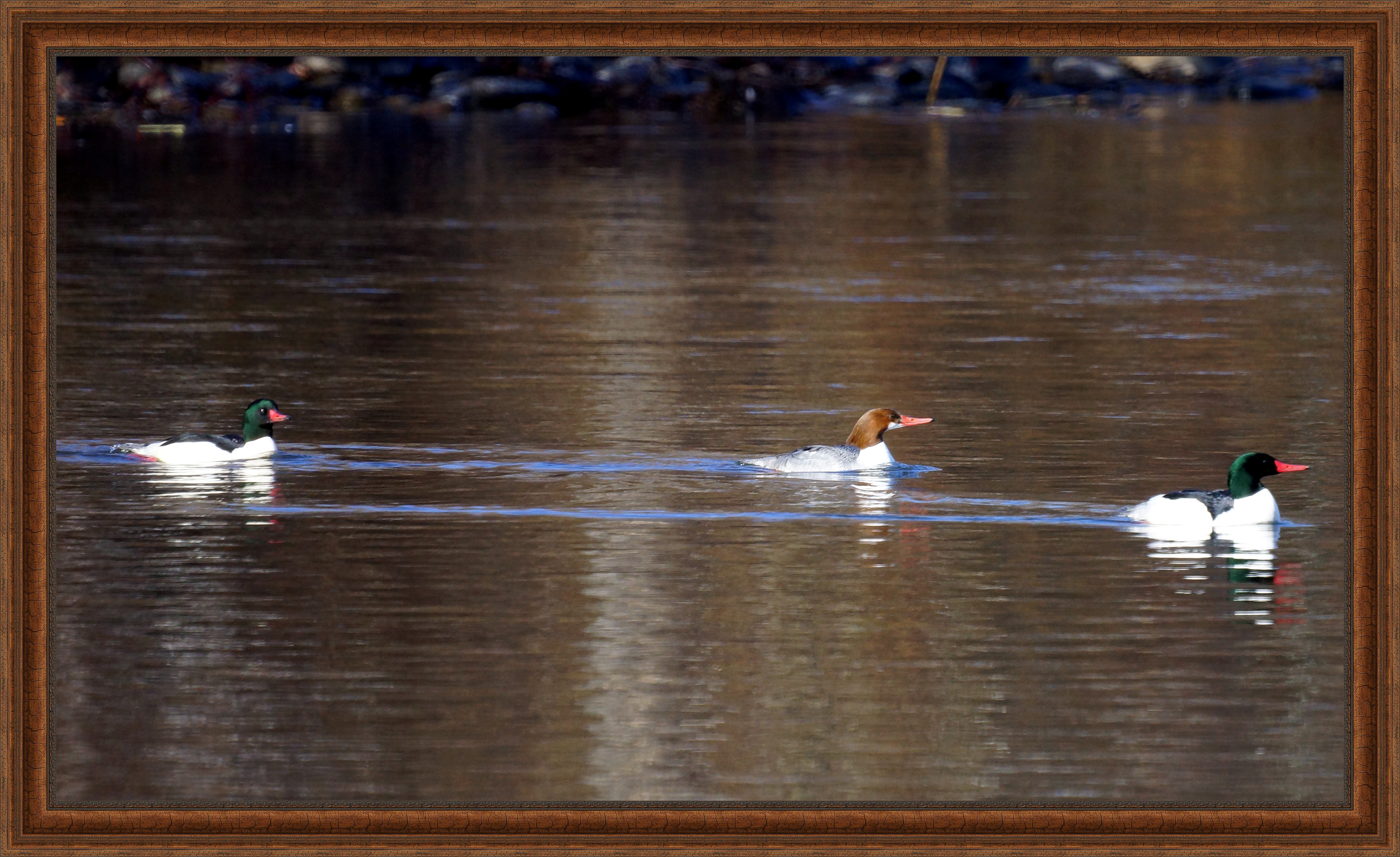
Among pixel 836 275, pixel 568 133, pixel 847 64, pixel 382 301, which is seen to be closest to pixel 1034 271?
pixel 836 275

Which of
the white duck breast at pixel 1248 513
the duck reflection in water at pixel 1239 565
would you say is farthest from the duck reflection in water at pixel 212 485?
the white duck breast at pixel 1248 513

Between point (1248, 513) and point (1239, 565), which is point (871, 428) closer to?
point (1248, 513)

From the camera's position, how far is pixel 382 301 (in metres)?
27.4

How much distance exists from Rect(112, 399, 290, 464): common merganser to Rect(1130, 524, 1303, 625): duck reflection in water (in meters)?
6.76

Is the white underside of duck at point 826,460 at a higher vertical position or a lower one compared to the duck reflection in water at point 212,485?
higher

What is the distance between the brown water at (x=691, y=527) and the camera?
33.1ft

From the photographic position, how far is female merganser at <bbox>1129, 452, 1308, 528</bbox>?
1452cm

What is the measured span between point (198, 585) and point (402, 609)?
1.43 m

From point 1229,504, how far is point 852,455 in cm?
319

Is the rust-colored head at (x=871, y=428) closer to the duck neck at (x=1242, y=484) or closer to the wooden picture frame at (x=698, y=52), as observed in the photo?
the duck neck at (x=1242, y=484)

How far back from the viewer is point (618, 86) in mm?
76062

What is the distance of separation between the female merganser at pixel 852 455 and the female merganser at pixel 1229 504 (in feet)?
8.63

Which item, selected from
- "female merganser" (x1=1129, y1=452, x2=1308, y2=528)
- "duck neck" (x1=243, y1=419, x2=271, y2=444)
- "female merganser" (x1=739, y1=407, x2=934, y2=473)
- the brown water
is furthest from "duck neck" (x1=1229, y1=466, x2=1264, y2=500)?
"duck neck" (x1=243, y1=419, x2=271, y2=444)

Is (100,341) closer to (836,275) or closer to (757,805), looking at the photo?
(836,275)
